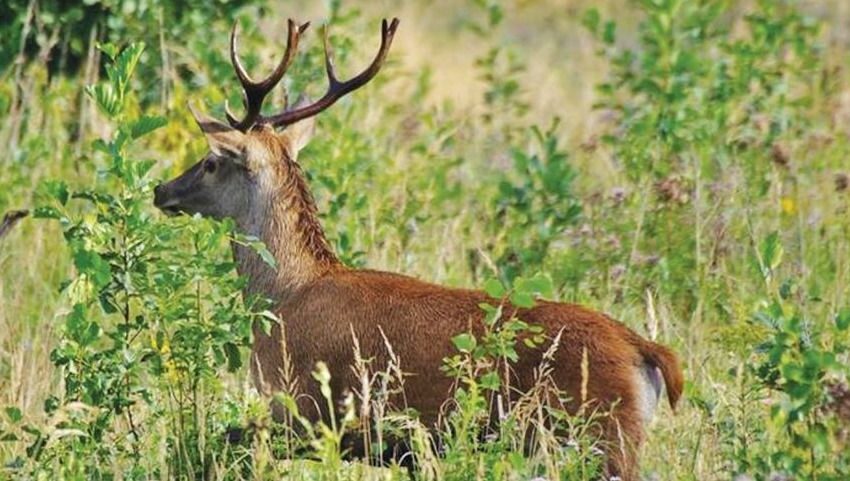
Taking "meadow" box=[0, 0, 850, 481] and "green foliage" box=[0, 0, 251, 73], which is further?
"green foliage" box=[0, 0, 251, 73]

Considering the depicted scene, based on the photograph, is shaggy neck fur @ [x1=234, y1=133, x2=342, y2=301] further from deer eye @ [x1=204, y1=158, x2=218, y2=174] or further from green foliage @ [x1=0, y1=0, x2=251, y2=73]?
green foliage @ [x1=0, y1=0, x2=251, y2=73]

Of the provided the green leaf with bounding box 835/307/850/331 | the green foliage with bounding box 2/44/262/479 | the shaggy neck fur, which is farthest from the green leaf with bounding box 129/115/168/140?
the green leaf with bounding box 835/307/850/331

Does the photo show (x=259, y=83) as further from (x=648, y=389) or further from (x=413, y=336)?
(x=648, y=389)

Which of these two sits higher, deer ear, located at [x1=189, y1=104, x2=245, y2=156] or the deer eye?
deer ear, located at [x1=189, y1=104, x2=245, y2=156]

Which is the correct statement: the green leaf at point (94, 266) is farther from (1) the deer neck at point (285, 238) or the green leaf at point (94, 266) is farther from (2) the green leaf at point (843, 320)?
(2) the green leaf at point (843, 320)

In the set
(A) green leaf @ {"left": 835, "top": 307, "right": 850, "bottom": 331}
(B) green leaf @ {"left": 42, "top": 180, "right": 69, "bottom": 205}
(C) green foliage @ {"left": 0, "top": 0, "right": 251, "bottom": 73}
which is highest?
(C) green foliage @ {"left": 0, "top": 0, "right": 251, "bottom": 73}

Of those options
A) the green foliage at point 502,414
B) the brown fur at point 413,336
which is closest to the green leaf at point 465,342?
the green foliage at point 502,414

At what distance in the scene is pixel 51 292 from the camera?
8.88m

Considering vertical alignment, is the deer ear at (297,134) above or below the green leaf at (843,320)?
above

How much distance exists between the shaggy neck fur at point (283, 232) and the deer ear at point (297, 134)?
0.14 m

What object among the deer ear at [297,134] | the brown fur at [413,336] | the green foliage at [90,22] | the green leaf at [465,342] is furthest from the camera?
the green foliage at [90,22]

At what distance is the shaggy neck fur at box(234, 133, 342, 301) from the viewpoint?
24.6 feet

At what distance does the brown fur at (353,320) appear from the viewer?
6.52 meters

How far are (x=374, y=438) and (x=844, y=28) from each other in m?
12.4
